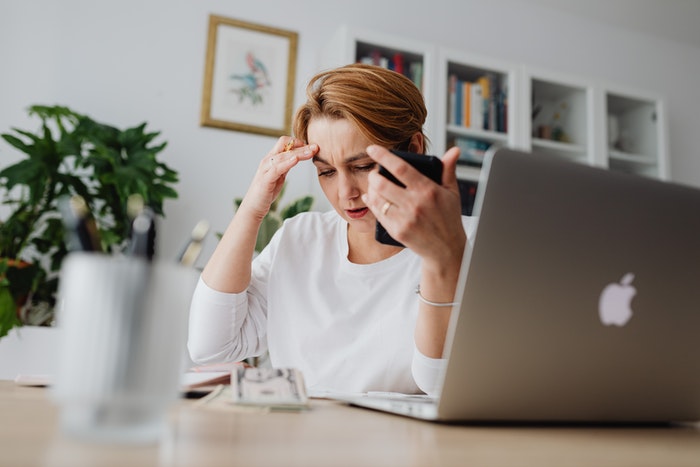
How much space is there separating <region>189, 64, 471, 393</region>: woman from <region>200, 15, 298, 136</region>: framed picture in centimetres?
160

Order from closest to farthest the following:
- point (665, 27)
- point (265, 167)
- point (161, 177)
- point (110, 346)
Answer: point (110, 346) → point (265, 167) → point (161, 177) → point (665, 27)

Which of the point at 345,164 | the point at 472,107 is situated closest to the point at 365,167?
the point at 345,164

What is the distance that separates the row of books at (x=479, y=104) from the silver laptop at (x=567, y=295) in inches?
97.8

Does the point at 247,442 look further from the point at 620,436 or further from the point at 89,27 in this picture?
the point at 89,27

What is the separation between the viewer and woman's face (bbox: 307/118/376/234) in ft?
3.96

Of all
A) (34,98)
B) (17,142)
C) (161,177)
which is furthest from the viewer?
(34,98)

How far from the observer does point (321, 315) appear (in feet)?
4.15

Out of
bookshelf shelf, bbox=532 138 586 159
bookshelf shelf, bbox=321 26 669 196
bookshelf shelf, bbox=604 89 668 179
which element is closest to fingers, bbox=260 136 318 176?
bookshelf shelf, bbox=321 26 669 196

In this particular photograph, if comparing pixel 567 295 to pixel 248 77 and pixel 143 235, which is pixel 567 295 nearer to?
pixel 143 235

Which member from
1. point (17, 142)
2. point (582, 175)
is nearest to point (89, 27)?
point (17, 142)

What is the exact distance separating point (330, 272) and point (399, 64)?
6.17 ft

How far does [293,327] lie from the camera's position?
1.28 m

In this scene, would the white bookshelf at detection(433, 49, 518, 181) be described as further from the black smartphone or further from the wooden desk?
the wooden desk

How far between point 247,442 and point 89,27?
2.74 meters
